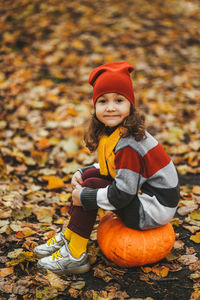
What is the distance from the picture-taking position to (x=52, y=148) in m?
4.19

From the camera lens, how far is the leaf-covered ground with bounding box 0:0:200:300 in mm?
2174

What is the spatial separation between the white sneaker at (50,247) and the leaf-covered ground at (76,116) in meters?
0.10

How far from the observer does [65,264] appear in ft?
7.25

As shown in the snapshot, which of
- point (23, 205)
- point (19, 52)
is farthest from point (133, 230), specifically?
point (19, 52)

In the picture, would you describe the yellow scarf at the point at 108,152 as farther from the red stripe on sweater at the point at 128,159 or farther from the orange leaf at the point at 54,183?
the orange leaf at the point at 54,183

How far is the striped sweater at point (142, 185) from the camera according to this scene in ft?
6.59

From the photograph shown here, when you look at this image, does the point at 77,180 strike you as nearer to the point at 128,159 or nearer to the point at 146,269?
the point at 128,159

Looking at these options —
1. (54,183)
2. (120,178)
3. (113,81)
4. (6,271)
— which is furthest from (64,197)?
(113,81)

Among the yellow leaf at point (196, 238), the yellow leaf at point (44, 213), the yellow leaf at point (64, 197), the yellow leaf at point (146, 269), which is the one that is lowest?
the yellow leaf at point (64, 197)

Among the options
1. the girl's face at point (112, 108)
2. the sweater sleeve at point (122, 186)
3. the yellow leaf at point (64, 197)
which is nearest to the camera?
the sweater sleeve at point (122, 186)

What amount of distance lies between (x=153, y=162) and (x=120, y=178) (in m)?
0.24

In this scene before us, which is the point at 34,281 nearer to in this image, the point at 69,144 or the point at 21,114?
the point at 69,144

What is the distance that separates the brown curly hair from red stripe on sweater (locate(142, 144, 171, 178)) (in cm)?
11

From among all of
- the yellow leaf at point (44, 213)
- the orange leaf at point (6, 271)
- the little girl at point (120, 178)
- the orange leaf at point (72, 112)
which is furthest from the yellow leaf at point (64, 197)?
the orange leaf at point (72, 112)
